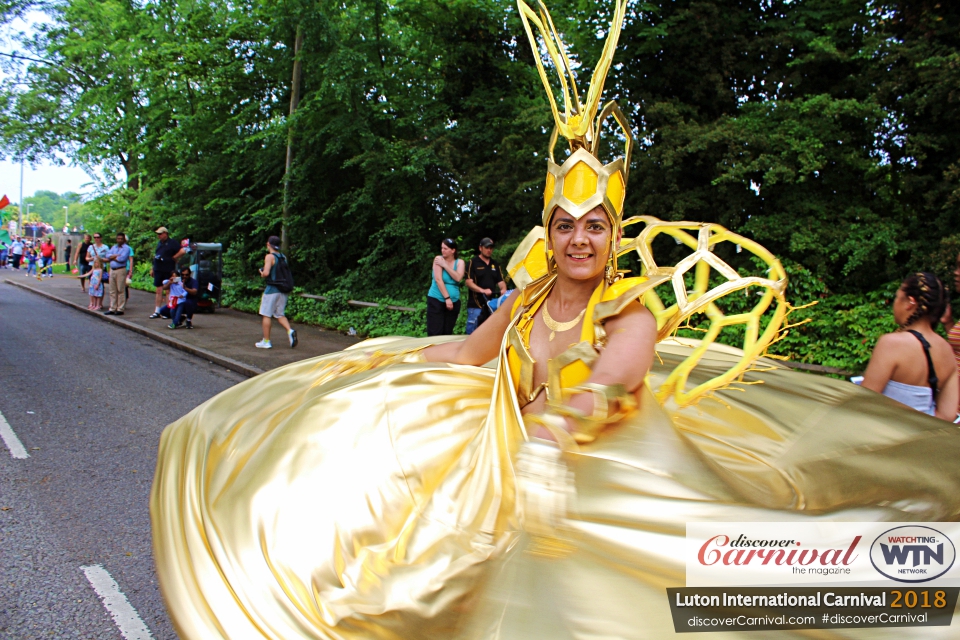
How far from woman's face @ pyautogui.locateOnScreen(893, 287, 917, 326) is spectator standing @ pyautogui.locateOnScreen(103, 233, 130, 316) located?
1520 centimetres

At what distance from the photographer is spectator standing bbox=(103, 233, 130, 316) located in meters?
15.0

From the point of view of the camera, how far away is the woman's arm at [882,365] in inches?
131

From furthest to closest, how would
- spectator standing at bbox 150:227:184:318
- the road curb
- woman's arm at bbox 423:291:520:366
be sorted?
spectator standing at bbox 150:227:184:318, the road curb, woman's arm at bbox 423:291:520:366

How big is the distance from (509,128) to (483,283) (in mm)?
5300

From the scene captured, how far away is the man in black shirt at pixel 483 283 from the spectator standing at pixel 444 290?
0.22 meters

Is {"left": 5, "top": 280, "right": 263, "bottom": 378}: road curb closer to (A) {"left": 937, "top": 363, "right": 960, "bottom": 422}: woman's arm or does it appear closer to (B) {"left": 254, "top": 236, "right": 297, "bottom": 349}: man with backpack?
(B) {"left": 254, "top": 236, "right": 297, "bottom": 349}: man with backpack

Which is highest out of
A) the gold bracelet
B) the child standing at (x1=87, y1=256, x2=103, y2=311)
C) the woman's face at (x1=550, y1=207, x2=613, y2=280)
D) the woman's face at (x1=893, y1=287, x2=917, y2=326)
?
the woman's face at (x1=550, y1=207, x2=613, y2=280)

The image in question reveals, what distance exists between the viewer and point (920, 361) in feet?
10.9

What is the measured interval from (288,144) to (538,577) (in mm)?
15331

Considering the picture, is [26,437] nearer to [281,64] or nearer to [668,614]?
[668,614]

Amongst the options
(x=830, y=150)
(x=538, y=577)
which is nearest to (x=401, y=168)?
(x=830, y=150)

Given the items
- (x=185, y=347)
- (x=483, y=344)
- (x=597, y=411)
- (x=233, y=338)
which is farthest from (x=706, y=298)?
(x=233, y=338)

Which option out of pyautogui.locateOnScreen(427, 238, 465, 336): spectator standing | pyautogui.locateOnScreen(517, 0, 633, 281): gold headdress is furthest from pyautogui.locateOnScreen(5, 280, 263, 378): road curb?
pyautogui.locateOnScreen(517, 0, 633, 281): gold headdress

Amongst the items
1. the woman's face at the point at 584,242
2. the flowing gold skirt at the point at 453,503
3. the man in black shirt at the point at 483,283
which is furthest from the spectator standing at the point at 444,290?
the woman's face at the point at 584,242
